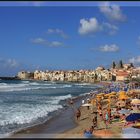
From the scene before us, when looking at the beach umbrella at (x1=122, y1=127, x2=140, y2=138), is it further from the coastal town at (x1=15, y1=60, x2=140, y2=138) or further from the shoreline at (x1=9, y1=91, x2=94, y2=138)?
the shoreline at (x1=9, y1=91, x2=94, y2=138)

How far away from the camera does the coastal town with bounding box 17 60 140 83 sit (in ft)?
427

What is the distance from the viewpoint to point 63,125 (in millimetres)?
18969

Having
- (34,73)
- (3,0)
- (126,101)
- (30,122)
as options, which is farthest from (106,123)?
(34,73)

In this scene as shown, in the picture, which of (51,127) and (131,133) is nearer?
(131,133)

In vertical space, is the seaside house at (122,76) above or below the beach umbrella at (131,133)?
above

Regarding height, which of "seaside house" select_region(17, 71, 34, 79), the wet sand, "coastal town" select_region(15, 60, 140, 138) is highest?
"seaside house" select_region(17, 71, 34, 79)

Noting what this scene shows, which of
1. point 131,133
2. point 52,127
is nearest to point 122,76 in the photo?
point 52,127

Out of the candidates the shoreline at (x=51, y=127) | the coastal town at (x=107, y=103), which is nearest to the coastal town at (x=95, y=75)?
the coastal town at (x=107, y=103)

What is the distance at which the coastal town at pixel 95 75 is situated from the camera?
130m

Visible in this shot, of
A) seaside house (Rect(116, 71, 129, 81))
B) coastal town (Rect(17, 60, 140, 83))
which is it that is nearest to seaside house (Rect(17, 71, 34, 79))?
coastal town (Rect(17, 60, 140, 83))

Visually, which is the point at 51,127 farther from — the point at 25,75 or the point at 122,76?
the point at 25,75

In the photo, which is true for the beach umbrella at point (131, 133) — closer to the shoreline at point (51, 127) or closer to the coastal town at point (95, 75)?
the shoreline at point (51, 127)

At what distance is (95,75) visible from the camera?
500 feet

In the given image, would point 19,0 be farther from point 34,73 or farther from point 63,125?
point 34,73
